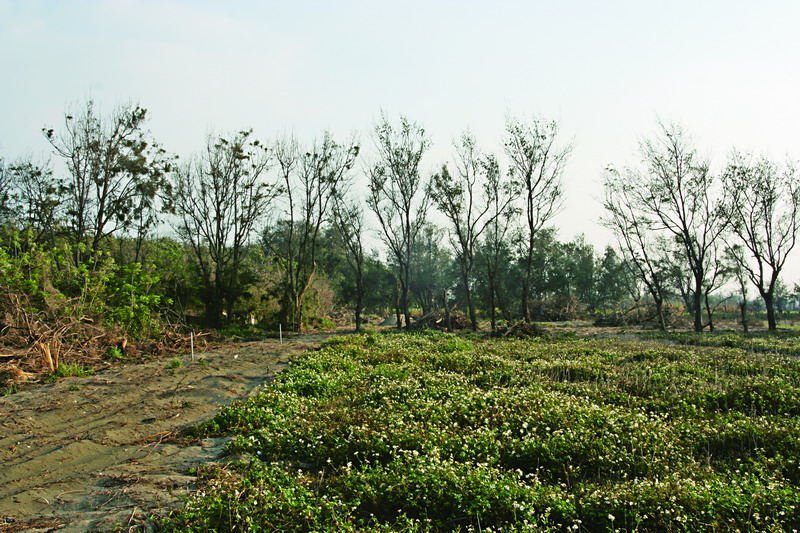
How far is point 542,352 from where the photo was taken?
51.9ft

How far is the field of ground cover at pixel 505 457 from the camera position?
4305 mm

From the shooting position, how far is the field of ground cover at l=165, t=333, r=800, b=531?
430 cm

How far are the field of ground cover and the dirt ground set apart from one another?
551 mm

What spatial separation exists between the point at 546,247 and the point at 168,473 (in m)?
50.9

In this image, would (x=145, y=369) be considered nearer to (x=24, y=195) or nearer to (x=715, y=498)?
(x=715, y=498)

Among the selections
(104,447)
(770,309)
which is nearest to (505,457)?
(104,447)

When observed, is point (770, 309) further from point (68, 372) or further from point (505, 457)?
point (68, 372)

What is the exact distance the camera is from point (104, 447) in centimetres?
654

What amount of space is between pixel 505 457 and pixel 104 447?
5223mm

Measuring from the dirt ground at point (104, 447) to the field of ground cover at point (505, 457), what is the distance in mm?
551

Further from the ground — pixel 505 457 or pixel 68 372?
pixel 68 372

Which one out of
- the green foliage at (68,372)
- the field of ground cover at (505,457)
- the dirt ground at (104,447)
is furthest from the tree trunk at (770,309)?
the green foliage at (68,372)

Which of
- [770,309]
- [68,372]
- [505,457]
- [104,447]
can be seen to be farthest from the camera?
[770,309]

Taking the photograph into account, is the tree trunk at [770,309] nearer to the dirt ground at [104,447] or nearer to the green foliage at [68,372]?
the dirt ground at [104,447]
